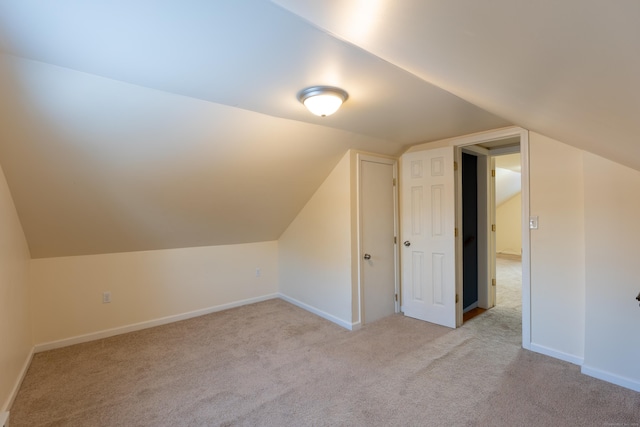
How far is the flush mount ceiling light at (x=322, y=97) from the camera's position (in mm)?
1982

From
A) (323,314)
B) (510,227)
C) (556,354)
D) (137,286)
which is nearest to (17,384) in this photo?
(137,286)

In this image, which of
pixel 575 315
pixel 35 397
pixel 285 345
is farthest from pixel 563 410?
pixel 35 397

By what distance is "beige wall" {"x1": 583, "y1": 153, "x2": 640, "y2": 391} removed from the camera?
2223 mm

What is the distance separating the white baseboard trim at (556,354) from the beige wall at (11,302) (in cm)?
413

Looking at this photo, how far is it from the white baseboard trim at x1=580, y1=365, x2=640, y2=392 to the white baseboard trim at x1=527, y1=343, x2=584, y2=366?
124 mm

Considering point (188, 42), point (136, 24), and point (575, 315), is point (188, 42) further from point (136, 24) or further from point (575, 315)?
point (575, 315)

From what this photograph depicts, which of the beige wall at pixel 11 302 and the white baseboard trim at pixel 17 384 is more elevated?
the beige wall at pixel 11 302

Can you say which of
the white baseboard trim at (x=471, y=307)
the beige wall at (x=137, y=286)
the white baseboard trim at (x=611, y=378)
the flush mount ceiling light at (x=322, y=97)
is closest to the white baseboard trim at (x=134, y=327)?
the beige wall at (x=137, y=286)

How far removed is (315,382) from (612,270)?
7.94 feet

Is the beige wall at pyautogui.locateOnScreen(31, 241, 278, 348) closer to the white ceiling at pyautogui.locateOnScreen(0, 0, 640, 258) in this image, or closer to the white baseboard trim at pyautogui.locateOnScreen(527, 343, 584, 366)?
the white ceiling at pyautogui.locateOnScreen(0, 0, 640, 258)

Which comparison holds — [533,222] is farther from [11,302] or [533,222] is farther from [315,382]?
[11,302]

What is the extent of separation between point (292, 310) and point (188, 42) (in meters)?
3.35

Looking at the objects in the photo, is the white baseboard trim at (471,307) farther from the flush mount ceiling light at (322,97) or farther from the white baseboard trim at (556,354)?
the flush mount ceiling light at (322,97)

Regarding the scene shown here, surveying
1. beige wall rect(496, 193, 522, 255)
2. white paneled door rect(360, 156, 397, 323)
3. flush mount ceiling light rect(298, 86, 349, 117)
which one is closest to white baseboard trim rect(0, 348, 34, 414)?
flush mount ceiling light rect(298, 86, 349, 117)
